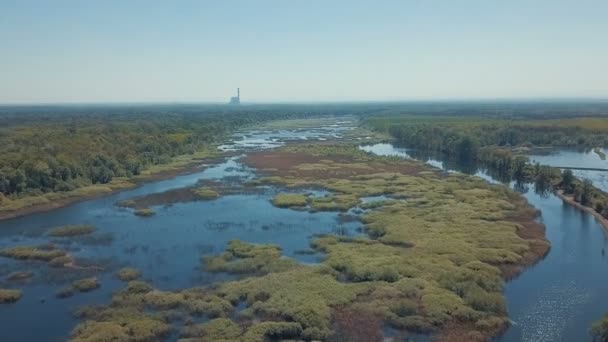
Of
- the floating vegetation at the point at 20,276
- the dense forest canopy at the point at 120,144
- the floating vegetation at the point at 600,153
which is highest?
the dense forest canopy at the point at 120,144

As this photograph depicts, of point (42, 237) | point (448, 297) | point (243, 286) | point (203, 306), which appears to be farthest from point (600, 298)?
point (42, 237)

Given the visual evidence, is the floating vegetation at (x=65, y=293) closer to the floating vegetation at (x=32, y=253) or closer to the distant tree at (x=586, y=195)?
the floating vegetation at (x=32, y=253)

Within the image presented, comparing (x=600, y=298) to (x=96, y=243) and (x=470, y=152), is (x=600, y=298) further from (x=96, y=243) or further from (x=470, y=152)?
(x=470, y=152)

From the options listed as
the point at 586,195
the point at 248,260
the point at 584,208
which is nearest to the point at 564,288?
the point at 248,260

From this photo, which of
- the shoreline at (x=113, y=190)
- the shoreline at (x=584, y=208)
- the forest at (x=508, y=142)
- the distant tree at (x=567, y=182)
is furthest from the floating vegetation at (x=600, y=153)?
the shoreline at (x=113, y=190)

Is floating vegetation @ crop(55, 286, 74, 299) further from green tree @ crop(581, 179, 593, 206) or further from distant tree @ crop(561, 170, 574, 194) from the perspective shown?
distant tree @ crop(561, 170, 574, 194)

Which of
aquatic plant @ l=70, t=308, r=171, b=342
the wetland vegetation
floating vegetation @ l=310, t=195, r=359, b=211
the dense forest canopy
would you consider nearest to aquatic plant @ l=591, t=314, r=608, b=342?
the wetland vegetation

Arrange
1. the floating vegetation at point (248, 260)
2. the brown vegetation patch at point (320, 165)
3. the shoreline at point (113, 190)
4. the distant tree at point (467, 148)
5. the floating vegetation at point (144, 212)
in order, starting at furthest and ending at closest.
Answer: the distant tree at point (467, 148)
the brown vegetation patch at point (320, 165)
the shoreline at point (113, 190)
the floating vegetation at point (144, 212)
the floating vegetation at point (248, 260)

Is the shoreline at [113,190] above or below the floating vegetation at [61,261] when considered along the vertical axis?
above
